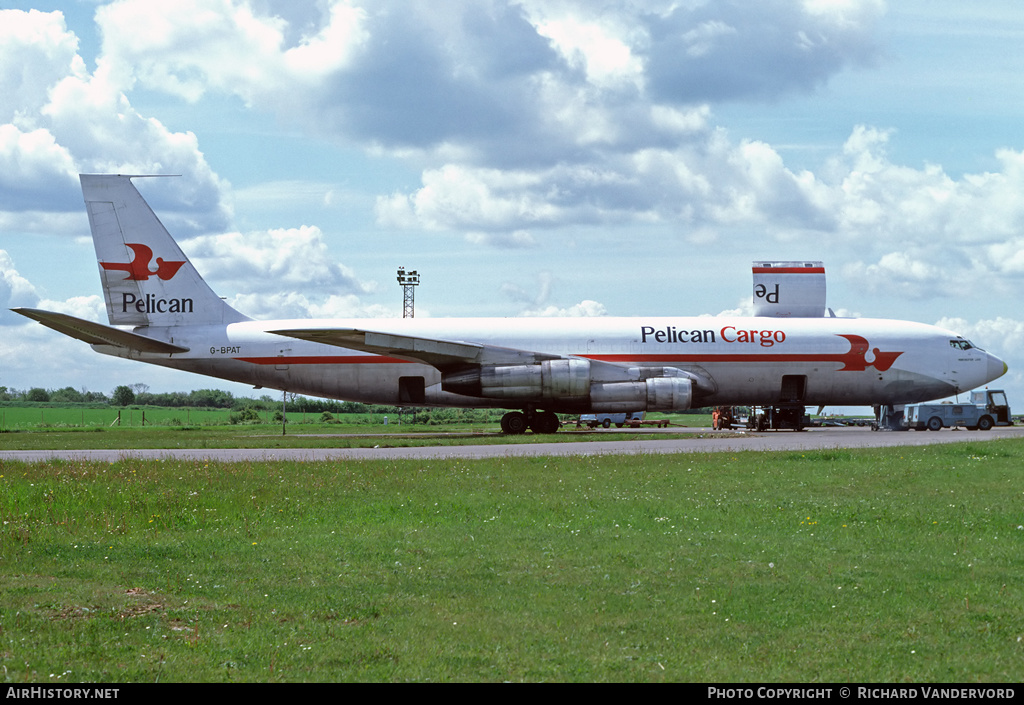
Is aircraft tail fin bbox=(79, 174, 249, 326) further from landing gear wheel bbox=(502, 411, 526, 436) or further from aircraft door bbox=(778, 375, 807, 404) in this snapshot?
aircraft door bbox=(778, 375, 807, 404)

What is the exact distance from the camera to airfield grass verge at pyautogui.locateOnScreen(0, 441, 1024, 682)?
662 cm

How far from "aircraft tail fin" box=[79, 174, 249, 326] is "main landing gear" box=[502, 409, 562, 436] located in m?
12.6

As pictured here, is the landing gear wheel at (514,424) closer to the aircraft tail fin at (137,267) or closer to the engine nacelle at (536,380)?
the engine nacelle at (536,380)

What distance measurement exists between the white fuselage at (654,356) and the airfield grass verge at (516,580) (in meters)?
20.2

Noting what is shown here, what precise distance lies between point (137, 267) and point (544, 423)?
1824 centimetres

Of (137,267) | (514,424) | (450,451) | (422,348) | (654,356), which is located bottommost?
(450,451)

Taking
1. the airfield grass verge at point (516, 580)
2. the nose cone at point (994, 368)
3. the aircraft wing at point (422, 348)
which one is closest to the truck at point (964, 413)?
the nose cone at point (994, 368)

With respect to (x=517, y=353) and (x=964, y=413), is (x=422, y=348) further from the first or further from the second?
(x=964, y=413)

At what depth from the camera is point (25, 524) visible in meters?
13.0

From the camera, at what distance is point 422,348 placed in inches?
1394

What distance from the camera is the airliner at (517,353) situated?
36344mm

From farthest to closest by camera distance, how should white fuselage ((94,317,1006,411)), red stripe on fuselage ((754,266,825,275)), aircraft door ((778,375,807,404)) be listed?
1. red stripe on fuselage ((754,266,825,275))
2. aircraft door ((778,375,807,404))
3. white fuselage ((94,317,1006,411))

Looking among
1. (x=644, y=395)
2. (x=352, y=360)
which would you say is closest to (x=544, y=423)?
(x=644, y=395)

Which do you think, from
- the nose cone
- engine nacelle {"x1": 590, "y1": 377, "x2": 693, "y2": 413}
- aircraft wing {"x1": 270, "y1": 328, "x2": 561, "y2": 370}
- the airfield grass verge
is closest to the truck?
the nose cone
